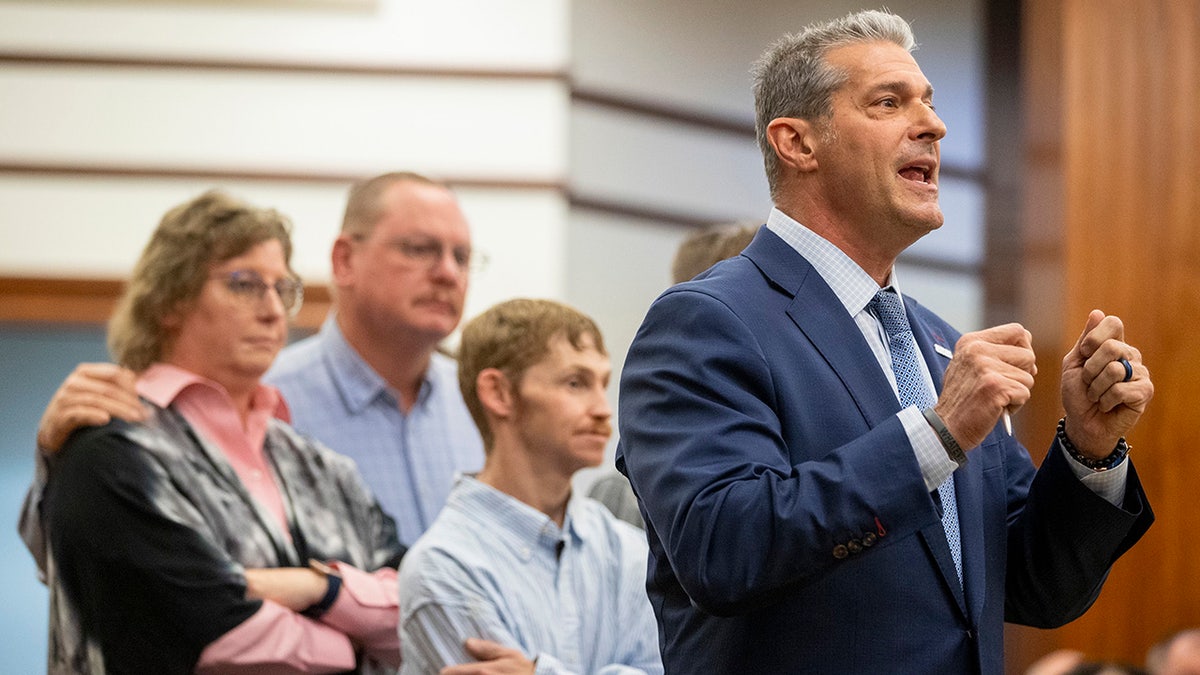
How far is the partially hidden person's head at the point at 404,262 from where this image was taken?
3074 mm

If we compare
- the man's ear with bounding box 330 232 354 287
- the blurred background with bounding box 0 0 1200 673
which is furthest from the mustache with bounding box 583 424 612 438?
the blurred background with bounding box 0 0 1200 673

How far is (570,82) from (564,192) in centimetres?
37

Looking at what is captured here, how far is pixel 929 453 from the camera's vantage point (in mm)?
1358

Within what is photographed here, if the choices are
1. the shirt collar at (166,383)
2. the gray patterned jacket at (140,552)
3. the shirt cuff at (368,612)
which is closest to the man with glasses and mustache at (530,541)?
the shirt cuff at (368,612)

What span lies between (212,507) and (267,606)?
0.60ft

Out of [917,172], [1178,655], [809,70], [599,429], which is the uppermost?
[809,70]

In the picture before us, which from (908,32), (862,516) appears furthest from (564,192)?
(862,516)

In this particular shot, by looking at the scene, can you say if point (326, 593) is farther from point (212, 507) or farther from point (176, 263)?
point (176, 263)

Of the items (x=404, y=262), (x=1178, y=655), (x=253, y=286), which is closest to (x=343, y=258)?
(x=404, y=262)

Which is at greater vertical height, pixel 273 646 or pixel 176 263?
pixel 176 263

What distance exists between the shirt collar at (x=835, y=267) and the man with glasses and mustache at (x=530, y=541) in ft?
2.54

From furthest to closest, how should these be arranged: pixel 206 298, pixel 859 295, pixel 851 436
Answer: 1. pixel 206 298
2. pixel 859 295
3. pixel 851 436

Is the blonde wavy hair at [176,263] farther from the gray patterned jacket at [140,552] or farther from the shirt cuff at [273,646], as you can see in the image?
the shirt cuff at [273,646]

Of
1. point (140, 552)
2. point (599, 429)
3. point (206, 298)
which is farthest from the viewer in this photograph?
point (206, 298)
